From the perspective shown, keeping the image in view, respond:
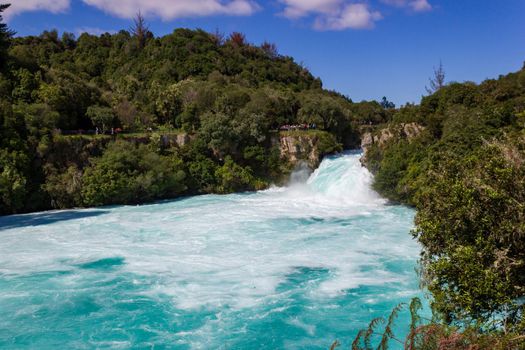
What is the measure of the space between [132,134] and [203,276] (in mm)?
25430

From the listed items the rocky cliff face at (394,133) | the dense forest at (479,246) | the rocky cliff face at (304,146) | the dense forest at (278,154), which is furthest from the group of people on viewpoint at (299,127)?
the dense forest at (479,246)

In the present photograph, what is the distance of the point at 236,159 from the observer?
41.7 metres

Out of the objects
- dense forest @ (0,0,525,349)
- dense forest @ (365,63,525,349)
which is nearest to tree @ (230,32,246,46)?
dense forest @ (0,0,525,349)

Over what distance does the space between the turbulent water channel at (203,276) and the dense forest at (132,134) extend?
2881 mm

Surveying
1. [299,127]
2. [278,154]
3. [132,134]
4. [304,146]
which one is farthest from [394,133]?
[132,134]

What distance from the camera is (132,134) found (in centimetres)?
4103

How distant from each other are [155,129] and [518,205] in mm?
39962

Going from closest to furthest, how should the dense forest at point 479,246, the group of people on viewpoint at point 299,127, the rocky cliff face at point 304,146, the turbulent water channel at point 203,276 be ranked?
the dense forest at point 479,246, the turbulent water channel at point 203,276, the rocky cliff face at point 304,146, the group of people on viewpoint at point 299,127

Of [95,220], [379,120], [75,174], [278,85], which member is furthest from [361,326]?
[278,85]

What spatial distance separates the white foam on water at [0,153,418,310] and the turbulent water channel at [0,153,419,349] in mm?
85

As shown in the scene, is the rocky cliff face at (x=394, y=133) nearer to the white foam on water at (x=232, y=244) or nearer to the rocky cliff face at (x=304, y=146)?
the white foam on water at (x=232, y=244)

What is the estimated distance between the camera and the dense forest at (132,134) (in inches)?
1315

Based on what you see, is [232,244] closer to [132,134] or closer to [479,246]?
[479,246]

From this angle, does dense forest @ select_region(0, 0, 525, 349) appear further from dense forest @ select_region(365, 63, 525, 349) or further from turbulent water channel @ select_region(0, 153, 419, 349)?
turbulent water channel @ select_region(0, 153, 419, 349)
